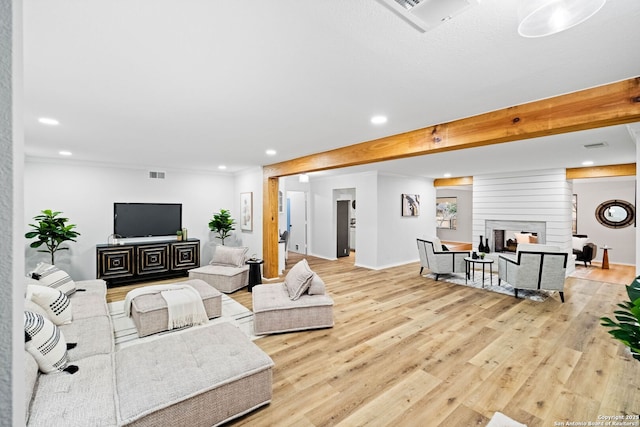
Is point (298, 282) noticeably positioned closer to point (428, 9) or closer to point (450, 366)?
point (450, 366)

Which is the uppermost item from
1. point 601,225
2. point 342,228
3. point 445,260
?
point 601,225

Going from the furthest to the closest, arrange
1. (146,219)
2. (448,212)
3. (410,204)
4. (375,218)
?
(448,212) < (410,204) < (375,218) < (146,219)

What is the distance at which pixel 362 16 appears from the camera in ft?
4.50

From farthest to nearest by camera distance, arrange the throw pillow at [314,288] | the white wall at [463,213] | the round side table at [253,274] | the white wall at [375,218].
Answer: the white wall at [463,213]
the white wall at [375,218]
the round side table at [253,274]
the throw pillow at [314,288]

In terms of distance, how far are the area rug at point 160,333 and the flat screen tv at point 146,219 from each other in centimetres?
194

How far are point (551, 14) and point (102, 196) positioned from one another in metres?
7.00

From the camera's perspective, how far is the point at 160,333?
3383 millimetres

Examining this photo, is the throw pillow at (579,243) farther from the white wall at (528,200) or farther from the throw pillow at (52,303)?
the throw pillow at (52,303)

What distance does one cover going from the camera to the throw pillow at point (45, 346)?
6.16 feet

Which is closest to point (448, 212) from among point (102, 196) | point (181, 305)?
point (181, 305)

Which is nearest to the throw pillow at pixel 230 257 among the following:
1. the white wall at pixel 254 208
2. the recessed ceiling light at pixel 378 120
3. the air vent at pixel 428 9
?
the white wall at pixel 254 208

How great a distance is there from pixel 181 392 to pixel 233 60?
2112mm

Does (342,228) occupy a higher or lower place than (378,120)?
lower

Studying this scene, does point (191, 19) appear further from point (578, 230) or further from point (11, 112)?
point (578, 230)
